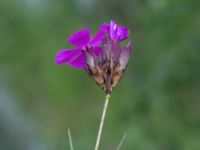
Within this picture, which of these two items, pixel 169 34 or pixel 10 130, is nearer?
pixel 169 34

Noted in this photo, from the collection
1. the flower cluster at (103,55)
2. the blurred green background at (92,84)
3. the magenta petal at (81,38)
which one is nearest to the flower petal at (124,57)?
the flower cluster at (103,55)

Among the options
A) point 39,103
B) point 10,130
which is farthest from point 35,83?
point 10,130

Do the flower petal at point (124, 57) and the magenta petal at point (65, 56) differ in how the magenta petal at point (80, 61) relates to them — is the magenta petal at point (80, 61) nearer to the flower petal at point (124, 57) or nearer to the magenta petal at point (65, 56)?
the magenta petal at point (65, 56)

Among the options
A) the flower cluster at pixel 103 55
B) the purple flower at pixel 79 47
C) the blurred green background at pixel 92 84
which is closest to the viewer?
the flower cluster at pixel 103 55

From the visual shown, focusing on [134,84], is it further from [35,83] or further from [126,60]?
[126,60]

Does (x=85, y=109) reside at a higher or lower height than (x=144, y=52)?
lower

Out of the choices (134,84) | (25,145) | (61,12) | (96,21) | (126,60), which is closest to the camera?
(126,60)
